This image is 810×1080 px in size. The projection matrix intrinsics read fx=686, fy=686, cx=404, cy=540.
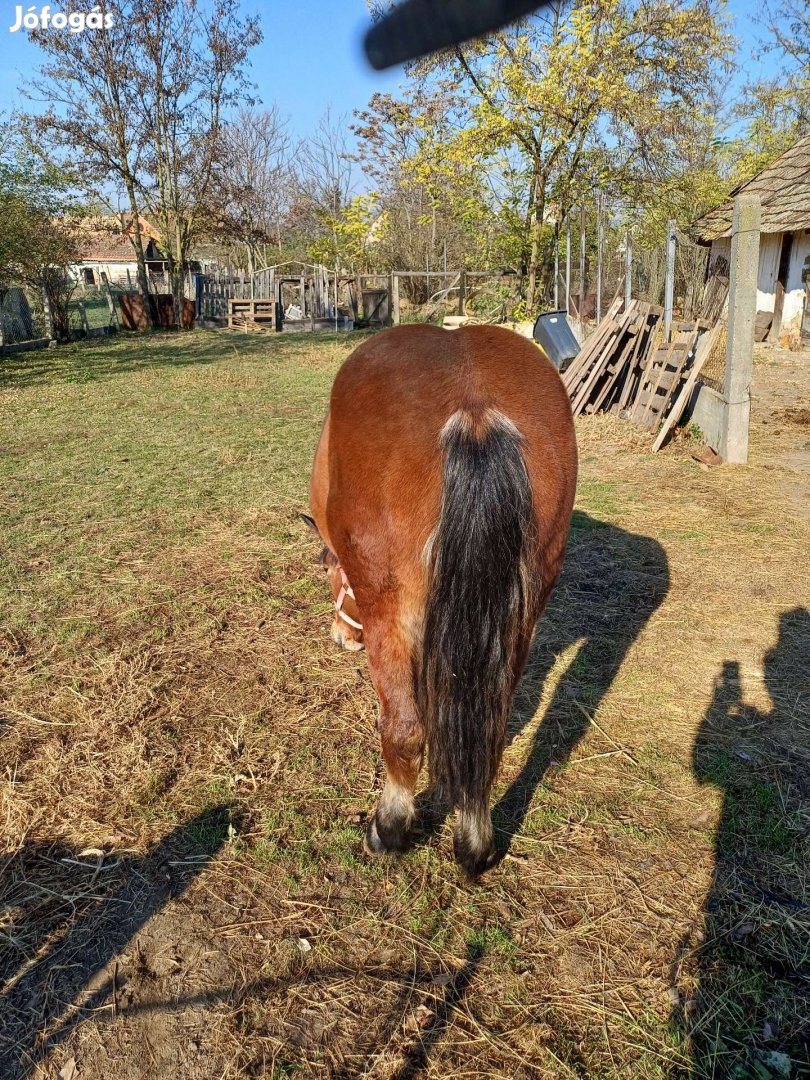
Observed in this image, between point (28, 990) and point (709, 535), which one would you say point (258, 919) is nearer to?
point (28, 990)

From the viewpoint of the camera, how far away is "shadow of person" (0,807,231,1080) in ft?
6.17

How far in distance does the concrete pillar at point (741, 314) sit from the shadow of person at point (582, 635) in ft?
7.76

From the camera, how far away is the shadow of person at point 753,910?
1804mm

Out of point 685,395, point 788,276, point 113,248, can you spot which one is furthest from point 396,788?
point 113,248

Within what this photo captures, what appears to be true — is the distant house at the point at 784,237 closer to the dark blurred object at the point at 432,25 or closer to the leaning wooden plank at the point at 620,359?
the leaning wooden plank at the point at 620,359

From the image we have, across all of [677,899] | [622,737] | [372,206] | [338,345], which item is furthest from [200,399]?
[372,206]

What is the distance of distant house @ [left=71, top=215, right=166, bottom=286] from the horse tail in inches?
809

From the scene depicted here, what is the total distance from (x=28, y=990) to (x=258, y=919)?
0.66m

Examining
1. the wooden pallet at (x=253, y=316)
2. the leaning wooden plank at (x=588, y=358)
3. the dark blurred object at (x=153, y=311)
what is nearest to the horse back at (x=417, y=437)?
the leaning wooden plank at (x=588, y=358)

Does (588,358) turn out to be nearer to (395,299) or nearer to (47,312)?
(395,299)

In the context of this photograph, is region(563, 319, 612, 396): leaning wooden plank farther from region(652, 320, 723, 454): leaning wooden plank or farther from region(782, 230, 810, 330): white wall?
region(782, 230, 810, 330): white wall

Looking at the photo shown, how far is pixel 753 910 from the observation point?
217cm

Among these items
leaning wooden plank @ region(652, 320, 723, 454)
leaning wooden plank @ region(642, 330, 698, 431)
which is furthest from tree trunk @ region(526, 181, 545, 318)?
leaning wooden plank @ region(652, 320, 723, 454)

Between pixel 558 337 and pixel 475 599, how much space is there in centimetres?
952
